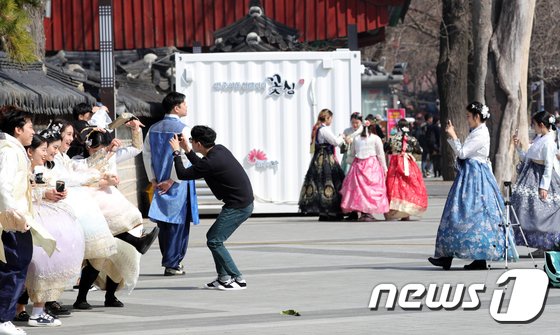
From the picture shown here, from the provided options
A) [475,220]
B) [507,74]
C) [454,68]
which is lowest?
[475,220]

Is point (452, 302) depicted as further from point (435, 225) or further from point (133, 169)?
point (133, 169)

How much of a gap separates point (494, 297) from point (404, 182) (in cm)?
1138

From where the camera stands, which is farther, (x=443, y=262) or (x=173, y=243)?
(x=173, y=243)

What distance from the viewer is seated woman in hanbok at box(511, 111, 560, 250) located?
52.3 feet

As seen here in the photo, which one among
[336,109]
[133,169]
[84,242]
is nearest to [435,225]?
[336,109]

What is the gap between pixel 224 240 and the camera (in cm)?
1353

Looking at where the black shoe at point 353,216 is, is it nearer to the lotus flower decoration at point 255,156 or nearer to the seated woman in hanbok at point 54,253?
the lotus flower decoration at point 255,156

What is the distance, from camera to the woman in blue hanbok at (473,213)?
14586 millimetres

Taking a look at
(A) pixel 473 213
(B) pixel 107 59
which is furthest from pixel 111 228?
(B) pixel 107 59

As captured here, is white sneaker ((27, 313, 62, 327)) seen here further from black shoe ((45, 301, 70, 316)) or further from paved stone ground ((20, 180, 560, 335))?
black shoe ((45, 301, 70, 316))

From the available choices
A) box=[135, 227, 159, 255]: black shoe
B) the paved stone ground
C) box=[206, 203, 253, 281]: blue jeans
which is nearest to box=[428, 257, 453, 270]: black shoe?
the paved stone ground

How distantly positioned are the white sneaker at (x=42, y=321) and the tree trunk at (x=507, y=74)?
1803cm

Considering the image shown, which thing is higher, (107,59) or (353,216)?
Answer: (107,59)

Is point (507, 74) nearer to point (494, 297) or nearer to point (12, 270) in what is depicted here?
point (494, 297)
